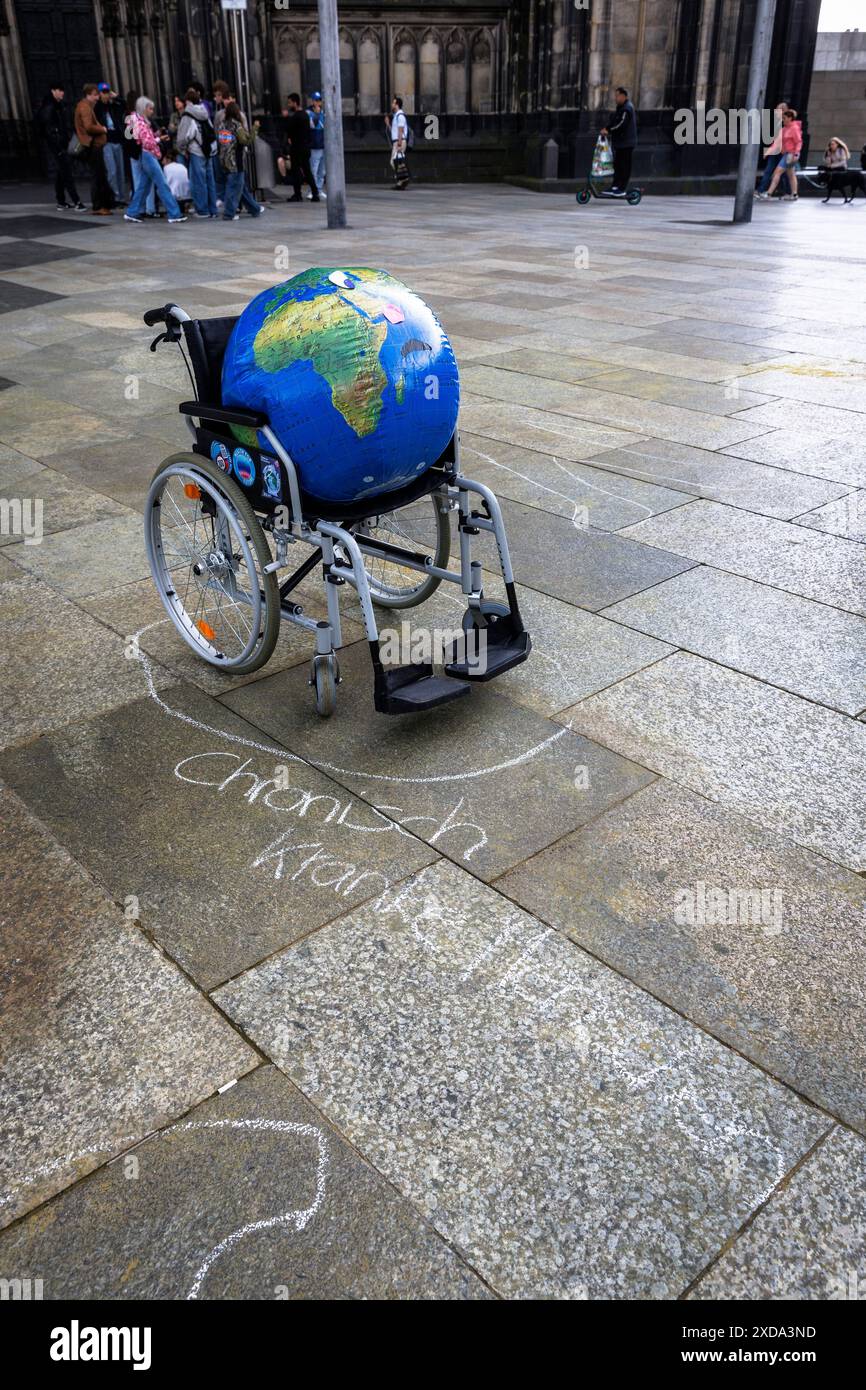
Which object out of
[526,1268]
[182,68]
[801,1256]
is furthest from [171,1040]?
[182,68]

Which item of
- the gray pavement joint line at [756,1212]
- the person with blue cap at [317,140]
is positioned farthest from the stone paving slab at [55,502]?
the person with blue cap at [317,140]

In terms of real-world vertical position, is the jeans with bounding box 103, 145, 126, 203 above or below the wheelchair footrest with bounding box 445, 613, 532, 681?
above

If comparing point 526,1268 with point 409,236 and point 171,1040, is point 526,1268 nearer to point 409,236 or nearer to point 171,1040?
point 171,1040

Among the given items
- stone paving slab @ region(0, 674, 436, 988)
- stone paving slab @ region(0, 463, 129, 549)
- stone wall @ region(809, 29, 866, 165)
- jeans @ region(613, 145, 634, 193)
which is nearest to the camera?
stone paving slab @ region(0, 674, 436, 988)

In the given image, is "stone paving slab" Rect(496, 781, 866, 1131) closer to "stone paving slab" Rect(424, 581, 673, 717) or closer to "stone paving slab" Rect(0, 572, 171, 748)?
"stone paving slab" Rect(424, 581, 673, 717)

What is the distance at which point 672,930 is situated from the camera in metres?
3.24

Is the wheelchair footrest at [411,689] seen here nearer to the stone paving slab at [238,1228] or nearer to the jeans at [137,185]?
the stone paving slab at [238,1228]

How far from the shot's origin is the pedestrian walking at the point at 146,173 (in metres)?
19.3

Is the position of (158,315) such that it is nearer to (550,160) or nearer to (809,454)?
(809,454)

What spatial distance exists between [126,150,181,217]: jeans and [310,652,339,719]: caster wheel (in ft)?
61.5

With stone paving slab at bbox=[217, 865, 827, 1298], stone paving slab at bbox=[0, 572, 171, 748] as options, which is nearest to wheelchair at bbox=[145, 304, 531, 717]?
stone paving slab at bbox=[0, 572, 171, 748]

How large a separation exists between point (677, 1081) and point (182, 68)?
99.4 feet

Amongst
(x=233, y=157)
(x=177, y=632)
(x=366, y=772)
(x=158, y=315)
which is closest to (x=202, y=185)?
(x=233, y=157)

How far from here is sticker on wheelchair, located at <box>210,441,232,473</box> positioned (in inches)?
169
